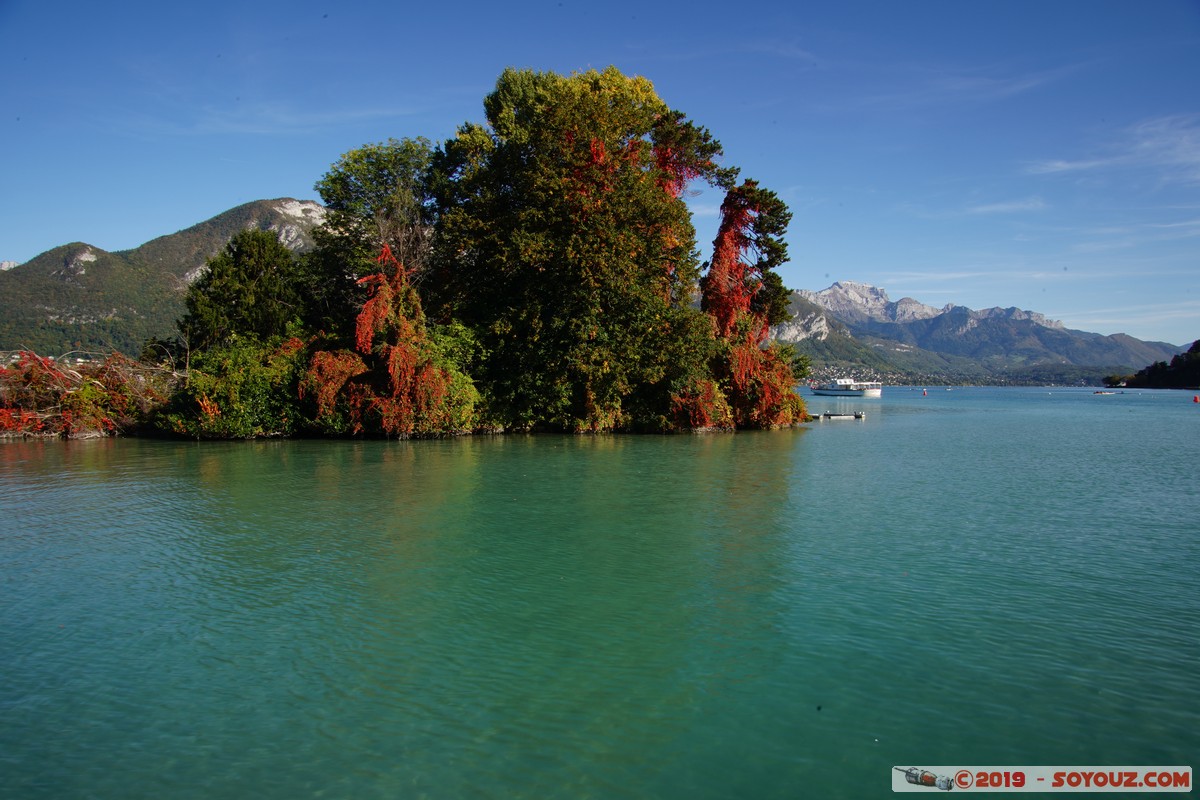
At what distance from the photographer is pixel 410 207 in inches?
1457

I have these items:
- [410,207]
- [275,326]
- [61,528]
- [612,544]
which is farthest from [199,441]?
[612,544]

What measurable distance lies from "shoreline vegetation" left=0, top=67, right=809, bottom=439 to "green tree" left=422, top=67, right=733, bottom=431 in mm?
99

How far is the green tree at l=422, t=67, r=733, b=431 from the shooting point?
3212 cm

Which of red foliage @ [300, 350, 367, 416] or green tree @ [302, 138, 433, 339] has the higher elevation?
green tree @ [302, 138, 433, 339]

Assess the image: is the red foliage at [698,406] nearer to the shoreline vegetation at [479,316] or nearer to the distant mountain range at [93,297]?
the shoreline vegetation at [479,316]

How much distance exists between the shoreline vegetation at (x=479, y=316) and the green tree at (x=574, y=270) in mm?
99

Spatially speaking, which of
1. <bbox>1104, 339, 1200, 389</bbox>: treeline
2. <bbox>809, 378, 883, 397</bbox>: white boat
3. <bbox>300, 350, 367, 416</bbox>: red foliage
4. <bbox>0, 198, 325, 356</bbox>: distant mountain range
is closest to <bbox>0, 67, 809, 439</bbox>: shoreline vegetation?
<bbox>300, 350, 367, 416</bbox>: red foliage

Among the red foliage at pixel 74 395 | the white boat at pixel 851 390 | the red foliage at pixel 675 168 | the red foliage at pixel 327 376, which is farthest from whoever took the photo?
the white boat at pixel 851 390

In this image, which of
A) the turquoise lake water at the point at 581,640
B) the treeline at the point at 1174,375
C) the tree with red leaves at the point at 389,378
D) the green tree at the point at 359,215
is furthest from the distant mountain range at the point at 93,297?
the treeline at the point at 1174,375

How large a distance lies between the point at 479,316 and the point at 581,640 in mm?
28889

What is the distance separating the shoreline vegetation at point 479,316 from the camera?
103 feet

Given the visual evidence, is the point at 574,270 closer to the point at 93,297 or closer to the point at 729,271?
the point at 729,271

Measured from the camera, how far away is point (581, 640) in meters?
8.27

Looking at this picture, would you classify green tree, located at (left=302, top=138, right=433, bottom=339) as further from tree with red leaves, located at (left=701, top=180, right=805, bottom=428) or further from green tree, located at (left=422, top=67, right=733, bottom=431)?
tree with red leaves, located at (left=701, top=180, right=805, bottom=428)
